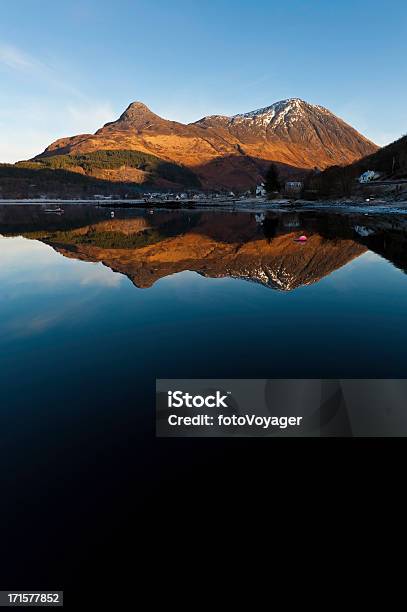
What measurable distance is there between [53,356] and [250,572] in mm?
9989

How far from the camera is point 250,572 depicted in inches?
207

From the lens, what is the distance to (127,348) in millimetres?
13289

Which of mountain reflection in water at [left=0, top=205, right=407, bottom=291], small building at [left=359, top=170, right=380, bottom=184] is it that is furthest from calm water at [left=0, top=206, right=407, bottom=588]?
small building at [left=359, top=170, right=380, bottom=184]

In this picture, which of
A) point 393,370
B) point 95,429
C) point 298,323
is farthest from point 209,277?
point 95,429

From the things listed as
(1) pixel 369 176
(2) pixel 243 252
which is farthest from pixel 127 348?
A: (1) pixel 369 176

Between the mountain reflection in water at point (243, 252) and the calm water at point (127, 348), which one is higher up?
the mountain reflection in water at point (243, 252)

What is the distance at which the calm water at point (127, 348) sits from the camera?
6555 millimetres

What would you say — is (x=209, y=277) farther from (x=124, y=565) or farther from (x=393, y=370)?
(x=124, y=565)

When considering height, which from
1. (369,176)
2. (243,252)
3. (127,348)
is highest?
(369,176)

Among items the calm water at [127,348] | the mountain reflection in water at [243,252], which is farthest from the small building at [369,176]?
the calm water at [127,348]

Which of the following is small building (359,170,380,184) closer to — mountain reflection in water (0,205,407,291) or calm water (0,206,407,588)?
mountain reflection in water (0,205,407,291)

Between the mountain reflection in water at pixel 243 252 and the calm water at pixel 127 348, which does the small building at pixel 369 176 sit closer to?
the mountain reflection in water at pixel 243 252

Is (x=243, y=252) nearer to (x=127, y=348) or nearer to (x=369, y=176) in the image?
(x=127, y=348)

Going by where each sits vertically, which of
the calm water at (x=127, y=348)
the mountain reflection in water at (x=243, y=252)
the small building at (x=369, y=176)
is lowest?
the calm water at (x=127, y=348)
